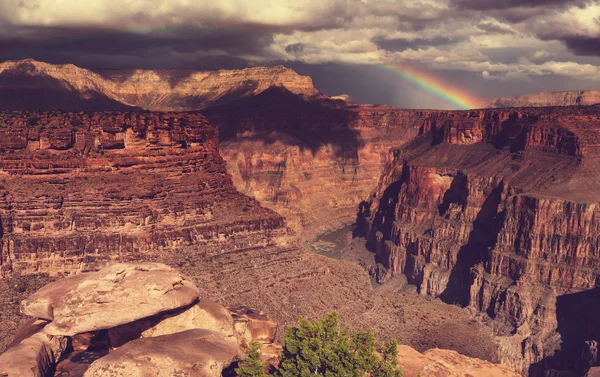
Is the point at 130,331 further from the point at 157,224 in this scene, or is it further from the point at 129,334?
the point at 157,224

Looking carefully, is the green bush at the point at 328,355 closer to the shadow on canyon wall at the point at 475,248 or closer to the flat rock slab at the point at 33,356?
the flat rock slab at the point at 33,356

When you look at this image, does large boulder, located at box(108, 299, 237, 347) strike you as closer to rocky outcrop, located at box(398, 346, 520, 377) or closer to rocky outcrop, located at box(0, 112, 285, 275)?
rocky outcrop, located at box(398, 346, 520, 377)

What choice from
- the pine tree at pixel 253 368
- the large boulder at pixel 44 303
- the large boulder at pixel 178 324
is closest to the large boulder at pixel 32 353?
the large boulder at pixel 44 303

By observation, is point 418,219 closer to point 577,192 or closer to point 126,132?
point 577,192

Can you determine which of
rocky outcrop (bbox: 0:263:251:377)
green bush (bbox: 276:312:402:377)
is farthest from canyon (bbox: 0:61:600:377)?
green bush (bbox: 276:312:402:377)

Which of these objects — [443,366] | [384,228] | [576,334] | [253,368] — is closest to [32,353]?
[253,368]

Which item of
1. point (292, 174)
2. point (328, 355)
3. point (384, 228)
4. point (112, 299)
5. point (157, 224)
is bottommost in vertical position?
point (384, 228)
